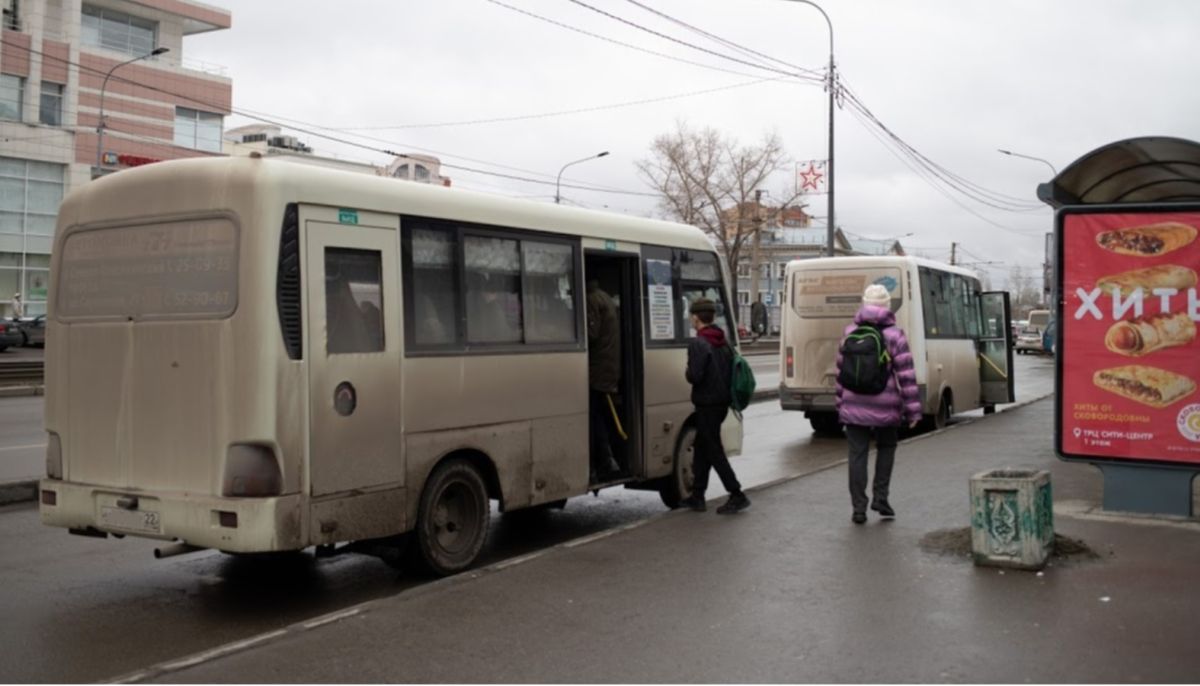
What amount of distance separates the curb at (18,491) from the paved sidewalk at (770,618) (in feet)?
19.3

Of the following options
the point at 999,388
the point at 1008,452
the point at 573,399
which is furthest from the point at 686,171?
the point at 573,399

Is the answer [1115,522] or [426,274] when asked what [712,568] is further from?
[1115,522]

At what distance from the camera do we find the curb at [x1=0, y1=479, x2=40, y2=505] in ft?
33.2

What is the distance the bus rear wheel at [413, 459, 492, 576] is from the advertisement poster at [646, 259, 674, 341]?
2.64 m

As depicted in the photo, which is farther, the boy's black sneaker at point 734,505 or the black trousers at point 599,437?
the black trousers at point 599,437

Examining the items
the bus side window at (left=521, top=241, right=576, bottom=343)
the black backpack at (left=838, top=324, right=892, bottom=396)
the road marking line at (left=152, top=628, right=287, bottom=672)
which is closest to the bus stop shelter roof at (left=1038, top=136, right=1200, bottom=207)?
the black backpack at (left=838, top=324, right=892, bottom=396)

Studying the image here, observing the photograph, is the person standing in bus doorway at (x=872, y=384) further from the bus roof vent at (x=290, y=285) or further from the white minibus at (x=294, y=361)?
the bus roof vent at (x=290, y=285)

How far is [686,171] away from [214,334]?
68.9 m

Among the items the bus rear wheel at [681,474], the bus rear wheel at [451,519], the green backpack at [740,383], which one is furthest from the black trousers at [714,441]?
the bus rear wheel at [451,519]

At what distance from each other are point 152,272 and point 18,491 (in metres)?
4.98

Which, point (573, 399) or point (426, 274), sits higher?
Answer: point (426, 274)

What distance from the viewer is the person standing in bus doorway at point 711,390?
29.5ft

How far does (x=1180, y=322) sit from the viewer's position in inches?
322

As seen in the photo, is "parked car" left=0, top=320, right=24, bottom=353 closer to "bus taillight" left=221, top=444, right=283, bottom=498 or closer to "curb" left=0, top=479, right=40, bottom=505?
"curb" left=0, top=479, right=40, bottom=505
